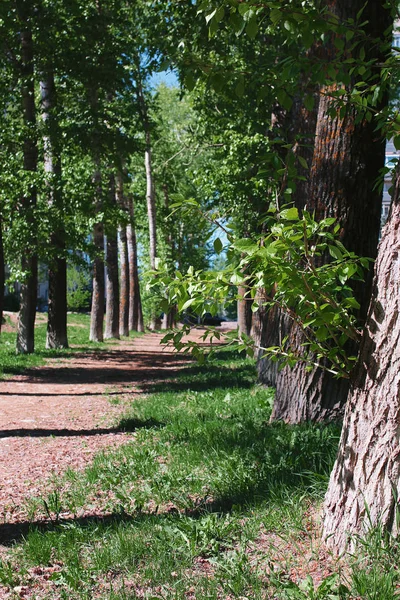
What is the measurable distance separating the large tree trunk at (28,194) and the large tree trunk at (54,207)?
1.19ft

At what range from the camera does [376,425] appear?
3.56 metres

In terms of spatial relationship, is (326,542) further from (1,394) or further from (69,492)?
(1,394)

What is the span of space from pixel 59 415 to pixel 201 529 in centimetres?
642

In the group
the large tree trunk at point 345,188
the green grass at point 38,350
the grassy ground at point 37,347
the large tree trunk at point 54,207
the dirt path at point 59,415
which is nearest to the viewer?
the large tree trunk at point 345,188

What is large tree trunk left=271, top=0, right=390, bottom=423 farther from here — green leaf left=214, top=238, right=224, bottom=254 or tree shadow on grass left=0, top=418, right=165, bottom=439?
green leaf left=214, top=238, right=224, bottom=254

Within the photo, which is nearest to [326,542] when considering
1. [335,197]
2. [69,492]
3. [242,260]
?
[242,260]

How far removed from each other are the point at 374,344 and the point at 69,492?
10.1ft

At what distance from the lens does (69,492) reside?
5.52m

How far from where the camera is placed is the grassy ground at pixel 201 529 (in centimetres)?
342

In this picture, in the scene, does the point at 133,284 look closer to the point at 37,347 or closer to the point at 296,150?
the point at 37,347

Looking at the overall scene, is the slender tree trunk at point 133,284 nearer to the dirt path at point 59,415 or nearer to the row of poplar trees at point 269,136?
the row of poplar trees at point 269,136

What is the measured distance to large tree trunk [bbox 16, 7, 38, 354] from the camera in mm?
15117

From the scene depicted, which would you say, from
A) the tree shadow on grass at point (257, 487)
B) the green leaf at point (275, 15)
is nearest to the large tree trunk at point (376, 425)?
the tree shadow on grass at point (257, 487)

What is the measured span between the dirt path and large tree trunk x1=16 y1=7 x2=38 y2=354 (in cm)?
124
